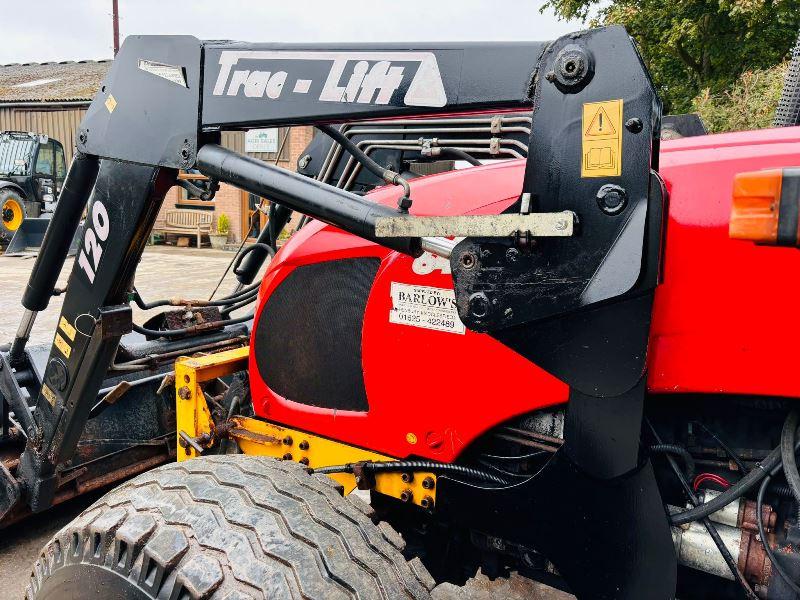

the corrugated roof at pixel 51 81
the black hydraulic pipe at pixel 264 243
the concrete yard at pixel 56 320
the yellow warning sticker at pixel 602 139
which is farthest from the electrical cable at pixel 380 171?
the corrugated roof at pixel 51 81

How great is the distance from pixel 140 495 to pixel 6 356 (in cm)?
177

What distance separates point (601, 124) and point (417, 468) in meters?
0.94

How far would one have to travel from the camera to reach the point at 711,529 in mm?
1419

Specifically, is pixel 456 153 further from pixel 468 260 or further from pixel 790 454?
pixel 790 454

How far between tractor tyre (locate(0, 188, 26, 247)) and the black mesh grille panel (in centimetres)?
1506

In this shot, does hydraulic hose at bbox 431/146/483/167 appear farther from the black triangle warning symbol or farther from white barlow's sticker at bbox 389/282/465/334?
the black triangle warning symbol

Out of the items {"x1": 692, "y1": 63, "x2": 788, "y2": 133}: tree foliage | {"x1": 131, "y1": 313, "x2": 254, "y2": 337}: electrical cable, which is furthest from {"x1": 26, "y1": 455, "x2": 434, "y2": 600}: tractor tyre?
{"x1": 692, "y1": 63, "x2": 788, "y2": 133}: tree foliage

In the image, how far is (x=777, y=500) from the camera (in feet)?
4.55

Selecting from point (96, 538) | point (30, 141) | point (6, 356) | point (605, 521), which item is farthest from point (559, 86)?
point (30, 141)

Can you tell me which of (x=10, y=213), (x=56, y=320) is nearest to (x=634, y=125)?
(x=56, y=320)

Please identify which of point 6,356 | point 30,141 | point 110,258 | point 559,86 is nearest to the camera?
point 559,86

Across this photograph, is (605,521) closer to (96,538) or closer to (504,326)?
(504,326)

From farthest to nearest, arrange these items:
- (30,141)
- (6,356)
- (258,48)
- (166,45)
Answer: (30,141) → (6,356) → (166,45) → (258,48)

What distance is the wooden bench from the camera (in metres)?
18.2
